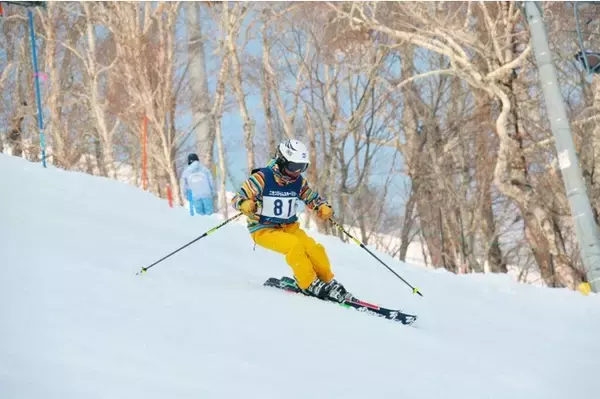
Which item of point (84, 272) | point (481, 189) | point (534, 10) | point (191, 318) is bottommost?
point (191, 318)

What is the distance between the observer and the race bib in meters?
6.99

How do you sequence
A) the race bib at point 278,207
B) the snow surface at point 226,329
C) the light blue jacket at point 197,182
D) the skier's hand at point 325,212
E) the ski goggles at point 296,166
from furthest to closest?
the light blue jacket at point 197,182 < the skier's hand at point 325,212 < the race bib at point 278,207 < the ski goggles at point 296,166 < the snow surface at point 226,329

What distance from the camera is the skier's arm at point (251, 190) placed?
6.84 metres

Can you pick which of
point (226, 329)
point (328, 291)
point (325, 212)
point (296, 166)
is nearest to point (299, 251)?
point (328, 291)

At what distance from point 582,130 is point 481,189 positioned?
3332 mm

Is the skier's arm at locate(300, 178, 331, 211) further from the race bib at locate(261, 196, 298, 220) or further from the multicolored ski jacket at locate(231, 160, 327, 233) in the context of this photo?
the race bib at locate(261, 196, 298, 220)

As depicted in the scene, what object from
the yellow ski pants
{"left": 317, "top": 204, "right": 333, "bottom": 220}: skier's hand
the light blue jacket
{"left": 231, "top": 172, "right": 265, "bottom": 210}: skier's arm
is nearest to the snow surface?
the yellow ski pants

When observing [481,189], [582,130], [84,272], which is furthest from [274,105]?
[84,272]

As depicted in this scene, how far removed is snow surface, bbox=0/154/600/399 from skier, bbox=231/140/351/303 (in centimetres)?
40

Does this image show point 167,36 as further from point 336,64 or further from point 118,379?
point 118,379

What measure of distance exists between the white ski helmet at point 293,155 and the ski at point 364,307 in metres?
1.21

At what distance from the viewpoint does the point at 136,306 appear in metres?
5.11

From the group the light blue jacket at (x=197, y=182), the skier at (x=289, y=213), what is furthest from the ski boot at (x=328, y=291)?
the light blue jacket at (x=197, y=182)

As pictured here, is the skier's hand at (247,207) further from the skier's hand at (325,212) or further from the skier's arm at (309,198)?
the skier's hand at (325,212)
